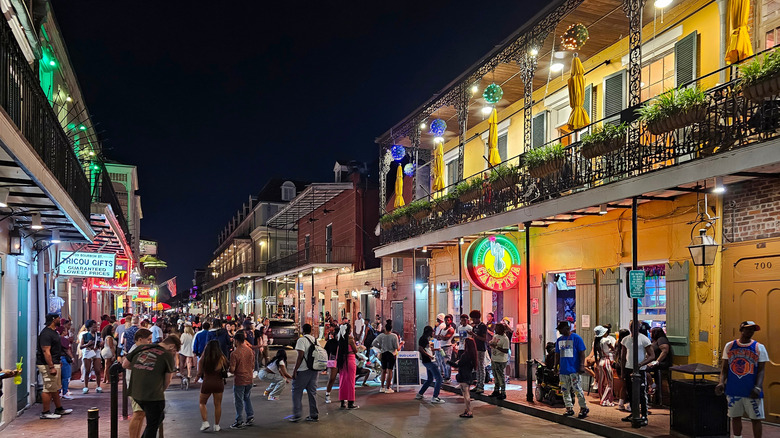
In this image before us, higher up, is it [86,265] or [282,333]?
[86,265]

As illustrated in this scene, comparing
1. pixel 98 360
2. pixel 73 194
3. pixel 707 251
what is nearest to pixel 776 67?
pixel 707 251

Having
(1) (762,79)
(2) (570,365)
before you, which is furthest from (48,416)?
(1) (762,79)

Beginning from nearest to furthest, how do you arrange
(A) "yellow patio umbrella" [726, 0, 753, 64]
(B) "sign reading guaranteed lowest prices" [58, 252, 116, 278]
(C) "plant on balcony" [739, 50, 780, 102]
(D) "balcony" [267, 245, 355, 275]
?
1. (C) "plant on balcony" [739, 50, 780, 102]
2. (A) "yellow patio umbrella" [726, 0, 753, 64]
3. (B) "sign reading guaranteed lowest prices" [58, 252, 116, 278]
4. (D) "balcony" [267, 245, 355, 275]

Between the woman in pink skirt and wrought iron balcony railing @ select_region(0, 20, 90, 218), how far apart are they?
5.39 meters

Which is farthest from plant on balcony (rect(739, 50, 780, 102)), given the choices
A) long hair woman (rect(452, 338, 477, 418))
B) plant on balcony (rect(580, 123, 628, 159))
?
long hair woman (rect(452, 338, 477, 418))

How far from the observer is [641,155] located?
1113 cm

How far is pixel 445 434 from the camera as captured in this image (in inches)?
405

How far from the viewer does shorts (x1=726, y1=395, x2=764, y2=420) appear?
8.14 meters

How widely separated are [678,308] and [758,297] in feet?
5.40

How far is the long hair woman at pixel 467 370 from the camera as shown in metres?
11.9

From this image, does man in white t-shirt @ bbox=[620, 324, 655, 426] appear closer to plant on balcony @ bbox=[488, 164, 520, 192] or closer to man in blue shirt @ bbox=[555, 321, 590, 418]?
man in blue shirt @ bbox=[555, 321, 590, 418]

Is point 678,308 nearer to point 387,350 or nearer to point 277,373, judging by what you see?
point 387,350

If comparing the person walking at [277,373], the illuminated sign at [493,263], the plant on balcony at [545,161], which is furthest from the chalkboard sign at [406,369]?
the plant on balcony at [545,161]

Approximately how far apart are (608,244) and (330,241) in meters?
25.9
